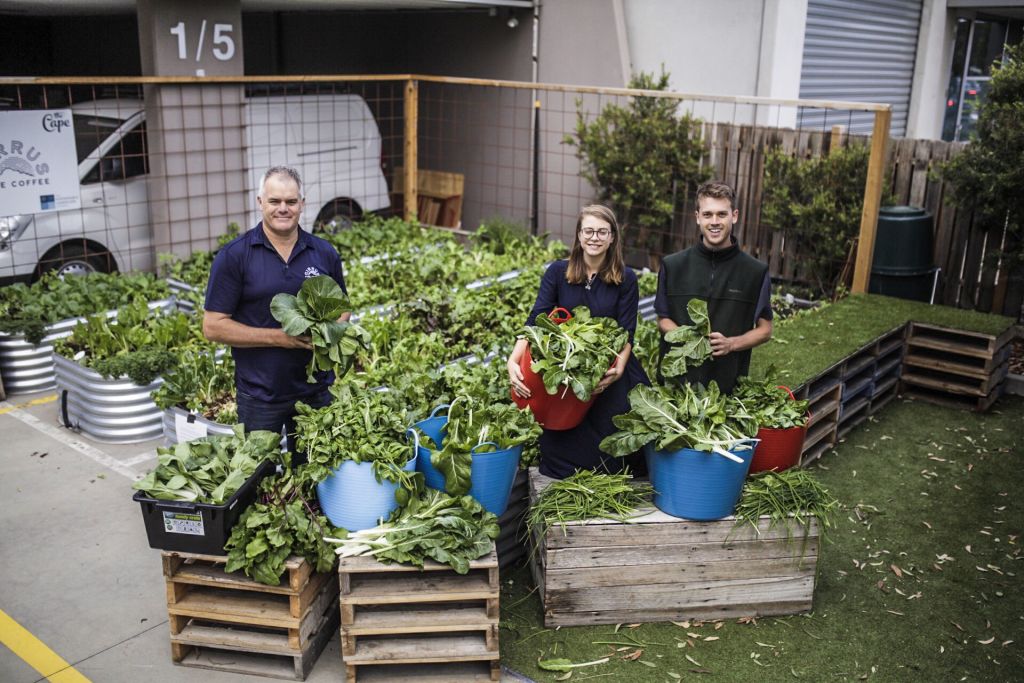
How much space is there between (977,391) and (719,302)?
3.79 metres

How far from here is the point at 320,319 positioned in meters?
4.25

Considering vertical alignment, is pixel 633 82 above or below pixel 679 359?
above

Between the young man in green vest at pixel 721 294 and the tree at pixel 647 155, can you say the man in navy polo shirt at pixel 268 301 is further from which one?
the tree at pixel 647 155

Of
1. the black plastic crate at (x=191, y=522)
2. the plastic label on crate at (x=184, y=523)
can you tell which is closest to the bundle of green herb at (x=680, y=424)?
the black plastic crate at (x=191, y=522)

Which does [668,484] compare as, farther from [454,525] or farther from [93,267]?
[93,267]

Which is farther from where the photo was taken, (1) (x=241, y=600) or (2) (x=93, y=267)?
(2) (x=93, y=267)

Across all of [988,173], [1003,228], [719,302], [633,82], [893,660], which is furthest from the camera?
[633,82]

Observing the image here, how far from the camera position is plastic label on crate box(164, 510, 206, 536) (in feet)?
12.8

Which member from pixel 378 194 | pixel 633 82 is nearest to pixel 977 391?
pixel 633 82

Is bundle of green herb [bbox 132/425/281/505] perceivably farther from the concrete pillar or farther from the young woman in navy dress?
the concrete pillar

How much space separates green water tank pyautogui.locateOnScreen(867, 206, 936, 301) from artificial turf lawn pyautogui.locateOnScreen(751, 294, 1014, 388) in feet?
1.61

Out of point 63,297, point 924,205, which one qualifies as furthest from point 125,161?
point 924,205

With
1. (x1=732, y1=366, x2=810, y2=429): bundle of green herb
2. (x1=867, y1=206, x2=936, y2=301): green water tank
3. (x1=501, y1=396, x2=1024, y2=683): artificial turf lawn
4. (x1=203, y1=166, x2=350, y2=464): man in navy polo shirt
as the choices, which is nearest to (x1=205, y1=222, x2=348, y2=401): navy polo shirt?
(x1=203, y1=166, x2=350, y2=464): man in navy polo shirt

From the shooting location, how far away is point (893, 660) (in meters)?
4.43
